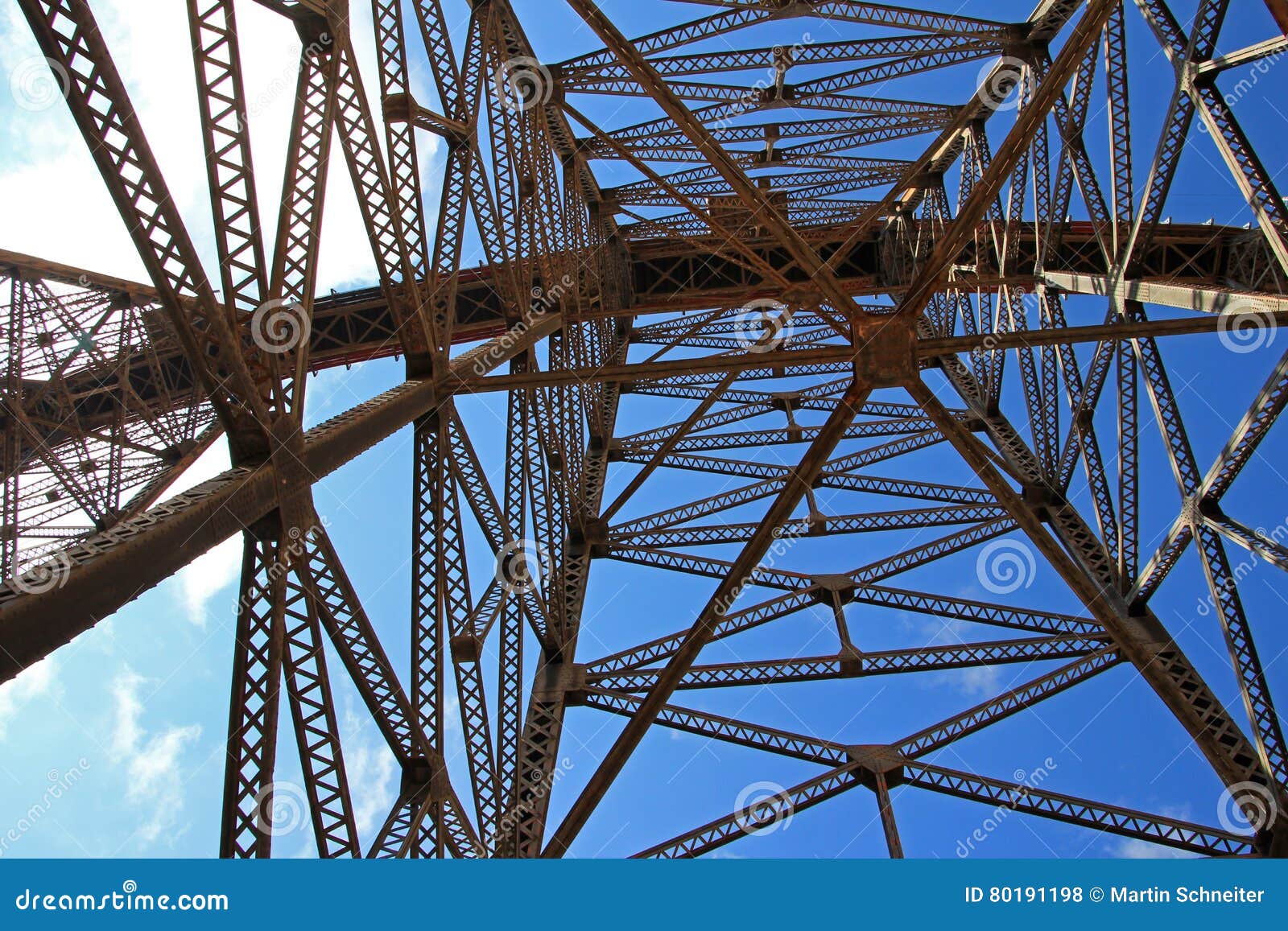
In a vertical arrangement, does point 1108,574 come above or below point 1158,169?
below

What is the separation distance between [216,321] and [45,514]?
1752cm

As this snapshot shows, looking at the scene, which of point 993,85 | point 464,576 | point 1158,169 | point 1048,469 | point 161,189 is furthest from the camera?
point 993,85

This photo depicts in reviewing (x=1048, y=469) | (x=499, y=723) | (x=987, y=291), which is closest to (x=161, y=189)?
(x=499, y=723)

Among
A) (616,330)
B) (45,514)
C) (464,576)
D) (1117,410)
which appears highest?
(616,330)

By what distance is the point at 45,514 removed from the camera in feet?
63.3

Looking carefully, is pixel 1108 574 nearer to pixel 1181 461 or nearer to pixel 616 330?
pixel 1181 461

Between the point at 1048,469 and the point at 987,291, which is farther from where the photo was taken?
the point at 987,291

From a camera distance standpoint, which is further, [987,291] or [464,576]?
[987,291]

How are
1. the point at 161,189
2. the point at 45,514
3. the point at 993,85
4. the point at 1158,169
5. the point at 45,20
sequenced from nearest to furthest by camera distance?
the point at 45,20 → the point at 161,189 → the point at 1158,169 → the point at 993,85 → the point at 45,514

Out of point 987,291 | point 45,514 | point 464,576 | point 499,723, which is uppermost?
point 45,514

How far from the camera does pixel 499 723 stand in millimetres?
9719

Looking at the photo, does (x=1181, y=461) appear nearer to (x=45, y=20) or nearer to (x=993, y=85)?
(x=993, y=85)

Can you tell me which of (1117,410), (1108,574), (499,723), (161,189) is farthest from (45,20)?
(1108,574)

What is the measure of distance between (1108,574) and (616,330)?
41.3ft
